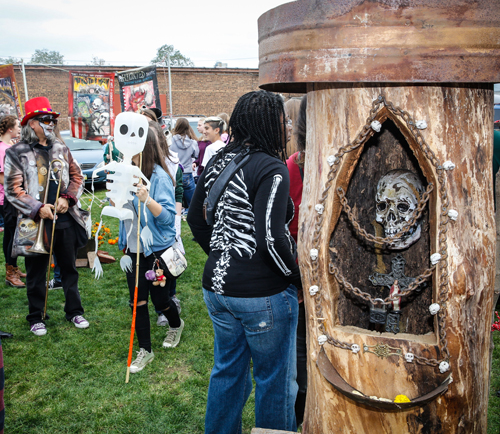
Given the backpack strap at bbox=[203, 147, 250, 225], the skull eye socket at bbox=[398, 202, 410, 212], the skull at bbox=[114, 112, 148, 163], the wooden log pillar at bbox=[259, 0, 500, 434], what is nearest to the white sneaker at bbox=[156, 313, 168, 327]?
the skull at bbox=[114, 112, 148, 163]

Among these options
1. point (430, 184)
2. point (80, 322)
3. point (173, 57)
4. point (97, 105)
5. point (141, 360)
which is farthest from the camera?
point (173, 57)

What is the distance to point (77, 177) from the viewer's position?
162 inches

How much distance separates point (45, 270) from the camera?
398 centimetres

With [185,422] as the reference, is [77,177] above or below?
above

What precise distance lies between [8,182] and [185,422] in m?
2.52

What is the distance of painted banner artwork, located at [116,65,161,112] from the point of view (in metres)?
7.30

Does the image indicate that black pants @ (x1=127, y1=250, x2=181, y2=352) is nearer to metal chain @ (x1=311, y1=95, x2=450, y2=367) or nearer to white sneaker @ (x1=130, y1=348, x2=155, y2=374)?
white sneaker @ (x1=130, y1=348, x2=155, y2=374)

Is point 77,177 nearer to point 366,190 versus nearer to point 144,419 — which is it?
point 144,419

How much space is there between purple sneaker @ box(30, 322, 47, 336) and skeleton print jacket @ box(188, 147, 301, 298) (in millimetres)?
2577

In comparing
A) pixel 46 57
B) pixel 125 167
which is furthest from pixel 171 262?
pixel 46 57

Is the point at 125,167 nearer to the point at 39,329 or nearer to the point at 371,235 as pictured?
the point at 371,235

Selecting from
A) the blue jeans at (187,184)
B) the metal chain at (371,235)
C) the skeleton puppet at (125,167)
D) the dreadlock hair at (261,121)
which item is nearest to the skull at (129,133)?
the skeleton puppet at (125,167)

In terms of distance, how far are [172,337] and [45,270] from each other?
52.9 inches

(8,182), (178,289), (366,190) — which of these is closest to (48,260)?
(8,182)
